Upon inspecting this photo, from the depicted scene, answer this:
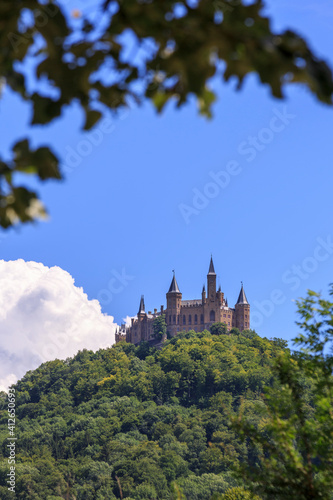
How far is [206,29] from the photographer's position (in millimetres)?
2664

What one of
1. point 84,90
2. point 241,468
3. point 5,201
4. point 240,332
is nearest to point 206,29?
point 84,90

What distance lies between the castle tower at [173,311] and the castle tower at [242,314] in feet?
30.5

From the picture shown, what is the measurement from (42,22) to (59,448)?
285ft

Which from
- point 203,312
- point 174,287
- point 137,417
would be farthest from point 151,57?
point 174,287

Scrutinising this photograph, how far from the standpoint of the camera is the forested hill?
231ft

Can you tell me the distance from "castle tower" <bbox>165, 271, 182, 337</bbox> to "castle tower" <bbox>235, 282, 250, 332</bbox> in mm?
9297

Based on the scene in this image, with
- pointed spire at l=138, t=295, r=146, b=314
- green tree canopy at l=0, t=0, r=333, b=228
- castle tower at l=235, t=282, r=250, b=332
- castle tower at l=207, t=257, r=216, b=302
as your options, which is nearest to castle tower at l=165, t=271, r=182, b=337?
castle tower at l=207, t=257, r=216, b=302

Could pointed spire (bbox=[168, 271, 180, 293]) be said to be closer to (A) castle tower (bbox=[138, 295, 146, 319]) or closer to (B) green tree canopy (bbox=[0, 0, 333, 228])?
(A) castle tower (bbox=[138, 295, 146, 319])

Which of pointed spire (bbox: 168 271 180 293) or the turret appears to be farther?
pointed spire (bbox: 168 271 180 293)

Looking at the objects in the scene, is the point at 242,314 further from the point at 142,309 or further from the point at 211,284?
the point at 142,309

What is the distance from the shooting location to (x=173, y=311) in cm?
10756

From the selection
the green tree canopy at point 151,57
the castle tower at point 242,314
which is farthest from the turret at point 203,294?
the green tree canopy at point 151,57

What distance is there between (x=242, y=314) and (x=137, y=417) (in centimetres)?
2705

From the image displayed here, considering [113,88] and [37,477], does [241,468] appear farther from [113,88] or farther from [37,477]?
[37,477]
